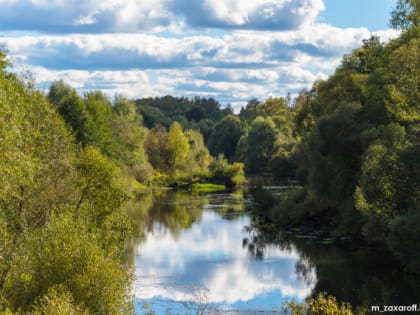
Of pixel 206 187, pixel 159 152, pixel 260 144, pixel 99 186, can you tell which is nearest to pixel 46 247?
pixel 99 186

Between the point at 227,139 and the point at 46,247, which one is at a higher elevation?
the point at 46,247

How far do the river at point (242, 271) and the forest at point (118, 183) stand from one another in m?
1.84

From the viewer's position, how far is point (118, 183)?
112 ft

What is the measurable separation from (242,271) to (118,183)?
26.6 feet

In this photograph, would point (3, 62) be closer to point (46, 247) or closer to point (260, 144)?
point (46, 247)

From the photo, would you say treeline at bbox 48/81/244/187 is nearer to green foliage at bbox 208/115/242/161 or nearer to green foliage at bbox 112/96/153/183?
green foliage at bbox 112/96/153/183

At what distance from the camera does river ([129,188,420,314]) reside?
90.9ft

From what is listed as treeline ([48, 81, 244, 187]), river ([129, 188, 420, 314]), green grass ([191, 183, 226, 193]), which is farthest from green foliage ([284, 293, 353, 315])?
green grass ([191, 183, 226, 193])

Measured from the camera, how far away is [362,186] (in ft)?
111

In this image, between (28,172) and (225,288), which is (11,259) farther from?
(225,288)

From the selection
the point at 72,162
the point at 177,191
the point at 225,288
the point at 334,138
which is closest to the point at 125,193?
the point at 72,162

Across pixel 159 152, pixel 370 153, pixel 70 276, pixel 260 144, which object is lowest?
pixel 159 152

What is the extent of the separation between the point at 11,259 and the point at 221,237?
2517 cm

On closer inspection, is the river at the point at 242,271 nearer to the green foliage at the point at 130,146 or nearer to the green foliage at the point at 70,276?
the green foliage at the point at 70,276
